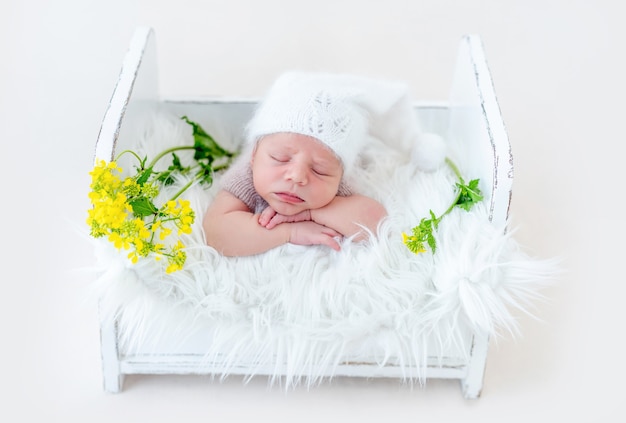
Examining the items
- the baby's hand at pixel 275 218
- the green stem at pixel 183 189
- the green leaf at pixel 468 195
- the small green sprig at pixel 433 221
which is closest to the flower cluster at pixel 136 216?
the green stem at pixel 183 189

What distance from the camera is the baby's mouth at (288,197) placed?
181 centimetres

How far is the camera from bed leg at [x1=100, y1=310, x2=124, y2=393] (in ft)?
5.72

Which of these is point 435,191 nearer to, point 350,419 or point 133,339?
point 350,419

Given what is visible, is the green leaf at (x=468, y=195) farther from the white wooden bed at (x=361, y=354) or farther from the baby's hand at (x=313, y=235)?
the baby's hand at (x=313, y=235)

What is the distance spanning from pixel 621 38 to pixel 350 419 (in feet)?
5.32

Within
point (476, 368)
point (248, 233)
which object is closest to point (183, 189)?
point (248, 233)

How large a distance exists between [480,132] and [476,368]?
1.47 feet

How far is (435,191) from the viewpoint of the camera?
1876mm

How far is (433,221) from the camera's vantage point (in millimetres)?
1770

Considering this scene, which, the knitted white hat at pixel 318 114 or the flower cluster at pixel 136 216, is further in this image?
the knitted white hat at pixel 318 114

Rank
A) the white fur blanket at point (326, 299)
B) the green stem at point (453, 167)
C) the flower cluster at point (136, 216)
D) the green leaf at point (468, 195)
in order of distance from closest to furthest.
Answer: the flower cluster at point (136, 216)
the white fur blanket at point (326, 299)
the green leaf at point (468, 195)
the green stem at point (453, 167)

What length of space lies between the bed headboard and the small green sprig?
0.02 meters

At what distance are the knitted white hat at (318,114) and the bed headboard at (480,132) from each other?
0.72 feet

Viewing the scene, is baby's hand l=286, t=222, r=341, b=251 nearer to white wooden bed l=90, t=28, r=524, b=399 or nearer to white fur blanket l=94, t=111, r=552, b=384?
white fur blanket l=94, t=111, r=552, b=384
